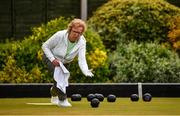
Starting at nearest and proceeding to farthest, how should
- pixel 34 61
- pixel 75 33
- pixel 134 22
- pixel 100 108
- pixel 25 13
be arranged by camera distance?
pixel 100 108
pixel 75 33
pixel 34 61
pixel 134 22
pixel 25 13

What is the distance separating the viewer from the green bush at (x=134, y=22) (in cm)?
1725

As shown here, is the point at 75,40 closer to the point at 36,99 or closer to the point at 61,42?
the point at 61,42

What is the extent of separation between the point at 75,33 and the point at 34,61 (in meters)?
4.31

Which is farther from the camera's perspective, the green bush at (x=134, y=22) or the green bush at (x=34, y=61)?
the green bush at (x=134, y=22)

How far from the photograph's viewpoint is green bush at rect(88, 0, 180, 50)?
17250 mm

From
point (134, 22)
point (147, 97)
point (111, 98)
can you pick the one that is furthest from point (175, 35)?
point (111, 98)

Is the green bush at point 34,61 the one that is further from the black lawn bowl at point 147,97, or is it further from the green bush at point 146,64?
the black lawn bowl at point 147,97

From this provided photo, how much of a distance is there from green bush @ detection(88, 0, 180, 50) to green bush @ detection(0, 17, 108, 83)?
3.62 ft

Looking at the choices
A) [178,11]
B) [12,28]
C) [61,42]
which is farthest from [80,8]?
[61,42]

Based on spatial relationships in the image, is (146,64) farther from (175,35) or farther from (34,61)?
(34,61)

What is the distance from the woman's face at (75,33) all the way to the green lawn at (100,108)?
3.31ft

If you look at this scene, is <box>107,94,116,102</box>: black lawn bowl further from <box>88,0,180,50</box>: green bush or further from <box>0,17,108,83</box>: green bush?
<box>88,0,180,50</box>: green bush

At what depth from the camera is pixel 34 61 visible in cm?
1559

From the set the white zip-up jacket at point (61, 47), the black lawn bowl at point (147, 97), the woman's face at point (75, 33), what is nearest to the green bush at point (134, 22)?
the black lawn bowl at point (147, 97)
